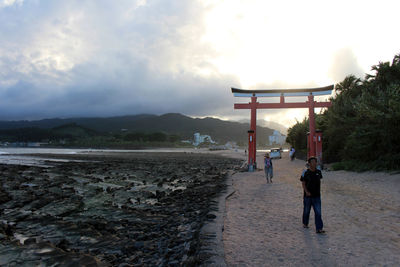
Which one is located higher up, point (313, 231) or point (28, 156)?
point (313, 231)

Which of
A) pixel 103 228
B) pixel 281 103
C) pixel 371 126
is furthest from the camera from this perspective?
pixel 281 103

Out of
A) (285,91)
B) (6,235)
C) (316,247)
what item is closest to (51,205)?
(6,235)

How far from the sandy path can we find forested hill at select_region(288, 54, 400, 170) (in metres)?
5.98

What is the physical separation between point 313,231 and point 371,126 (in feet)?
49.4

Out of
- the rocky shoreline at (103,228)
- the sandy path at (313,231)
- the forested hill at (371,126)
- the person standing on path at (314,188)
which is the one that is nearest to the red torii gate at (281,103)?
the forested hill at (371,126)

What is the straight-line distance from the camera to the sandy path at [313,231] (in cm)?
547

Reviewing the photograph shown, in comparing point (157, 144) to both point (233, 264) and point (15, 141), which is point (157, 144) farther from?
point (233, 264)

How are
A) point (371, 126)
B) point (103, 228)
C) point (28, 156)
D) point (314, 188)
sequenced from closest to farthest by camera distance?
point (314, 188) < point (103, 228) < point (371, 126) < point (28, 156)

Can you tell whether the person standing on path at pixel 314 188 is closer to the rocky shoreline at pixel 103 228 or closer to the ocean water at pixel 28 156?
the rocky shoreline at pixel 103 228

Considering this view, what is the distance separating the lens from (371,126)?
19.0 meters

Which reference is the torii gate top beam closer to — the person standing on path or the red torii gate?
the red torii gate

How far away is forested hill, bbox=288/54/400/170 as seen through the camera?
58.0ft

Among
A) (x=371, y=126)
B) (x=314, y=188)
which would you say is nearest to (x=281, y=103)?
(x=371, y=126)

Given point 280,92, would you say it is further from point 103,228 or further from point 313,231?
point 103,228
